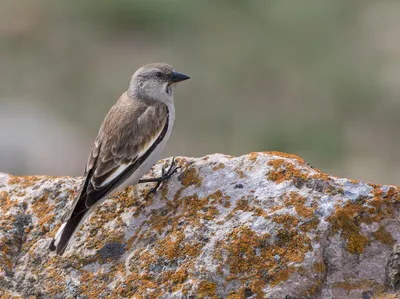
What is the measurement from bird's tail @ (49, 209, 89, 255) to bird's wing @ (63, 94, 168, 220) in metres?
0.04

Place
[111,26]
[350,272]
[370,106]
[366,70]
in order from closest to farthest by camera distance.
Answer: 1. [350,272]
2. [370,106]
3. [366,70]
4. [111,26]

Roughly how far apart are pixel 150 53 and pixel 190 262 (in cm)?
1166

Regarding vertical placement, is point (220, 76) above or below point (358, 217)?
above

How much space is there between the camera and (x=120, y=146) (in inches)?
237

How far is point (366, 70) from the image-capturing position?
15.1 metres

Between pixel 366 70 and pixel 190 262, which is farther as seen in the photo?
pixel 366 70

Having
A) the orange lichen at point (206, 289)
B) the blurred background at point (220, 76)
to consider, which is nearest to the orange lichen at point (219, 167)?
the orange lichen at point (206, 289)

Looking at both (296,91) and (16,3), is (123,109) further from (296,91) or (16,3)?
(16,3)

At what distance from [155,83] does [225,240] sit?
2.42 m

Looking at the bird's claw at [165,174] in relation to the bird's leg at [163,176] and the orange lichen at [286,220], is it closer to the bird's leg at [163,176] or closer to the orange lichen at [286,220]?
the bird's leg at [163,176]

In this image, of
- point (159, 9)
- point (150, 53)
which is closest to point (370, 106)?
point (150, 53)

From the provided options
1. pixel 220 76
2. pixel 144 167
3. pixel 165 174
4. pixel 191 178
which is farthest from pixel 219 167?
pixel 220 76

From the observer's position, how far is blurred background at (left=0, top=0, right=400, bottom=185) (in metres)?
12.9

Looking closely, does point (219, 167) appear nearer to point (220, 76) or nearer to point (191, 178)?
point (191, 178)
